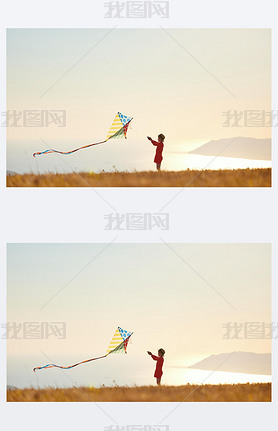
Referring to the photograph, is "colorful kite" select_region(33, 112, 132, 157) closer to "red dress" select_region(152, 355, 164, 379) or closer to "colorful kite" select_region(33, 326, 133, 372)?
"colorful kite" select_region(33, 326, 133, 372)

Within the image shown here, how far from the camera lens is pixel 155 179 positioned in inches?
255

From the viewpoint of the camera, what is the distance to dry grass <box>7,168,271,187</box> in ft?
21.3

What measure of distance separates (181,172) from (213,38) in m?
1.25

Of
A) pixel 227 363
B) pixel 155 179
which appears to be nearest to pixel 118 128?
pixel 155 179

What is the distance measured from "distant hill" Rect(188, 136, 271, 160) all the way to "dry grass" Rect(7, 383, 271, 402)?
6.73ft

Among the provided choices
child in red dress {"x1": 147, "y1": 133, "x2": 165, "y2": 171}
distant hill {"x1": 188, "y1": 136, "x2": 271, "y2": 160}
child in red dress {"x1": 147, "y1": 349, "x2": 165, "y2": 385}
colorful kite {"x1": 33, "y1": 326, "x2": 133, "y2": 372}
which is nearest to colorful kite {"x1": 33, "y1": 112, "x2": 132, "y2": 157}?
child in red dress {"x1": 147, "y1": 133, "x2": 165, "y2": 171}

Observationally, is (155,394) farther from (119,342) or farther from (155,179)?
(155,179)

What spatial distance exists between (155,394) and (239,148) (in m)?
2.32

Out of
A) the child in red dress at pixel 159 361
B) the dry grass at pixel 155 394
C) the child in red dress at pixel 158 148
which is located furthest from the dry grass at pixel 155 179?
the dry grass at pixel 155 394

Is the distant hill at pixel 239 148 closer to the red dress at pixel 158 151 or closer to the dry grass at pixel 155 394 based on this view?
the red dress at pixel 158 151

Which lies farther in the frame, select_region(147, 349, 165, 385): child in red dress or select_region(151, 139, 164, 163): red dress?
select_region(151, 139, 164, 163): red dress

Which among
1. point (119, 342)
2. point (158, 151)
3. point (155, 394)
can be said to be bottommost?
point (155, 394)

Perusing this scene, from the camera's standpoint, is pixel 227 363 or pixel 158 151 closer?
pixel 227 363

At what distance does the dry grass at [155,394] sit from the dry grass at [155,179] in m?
1.79
